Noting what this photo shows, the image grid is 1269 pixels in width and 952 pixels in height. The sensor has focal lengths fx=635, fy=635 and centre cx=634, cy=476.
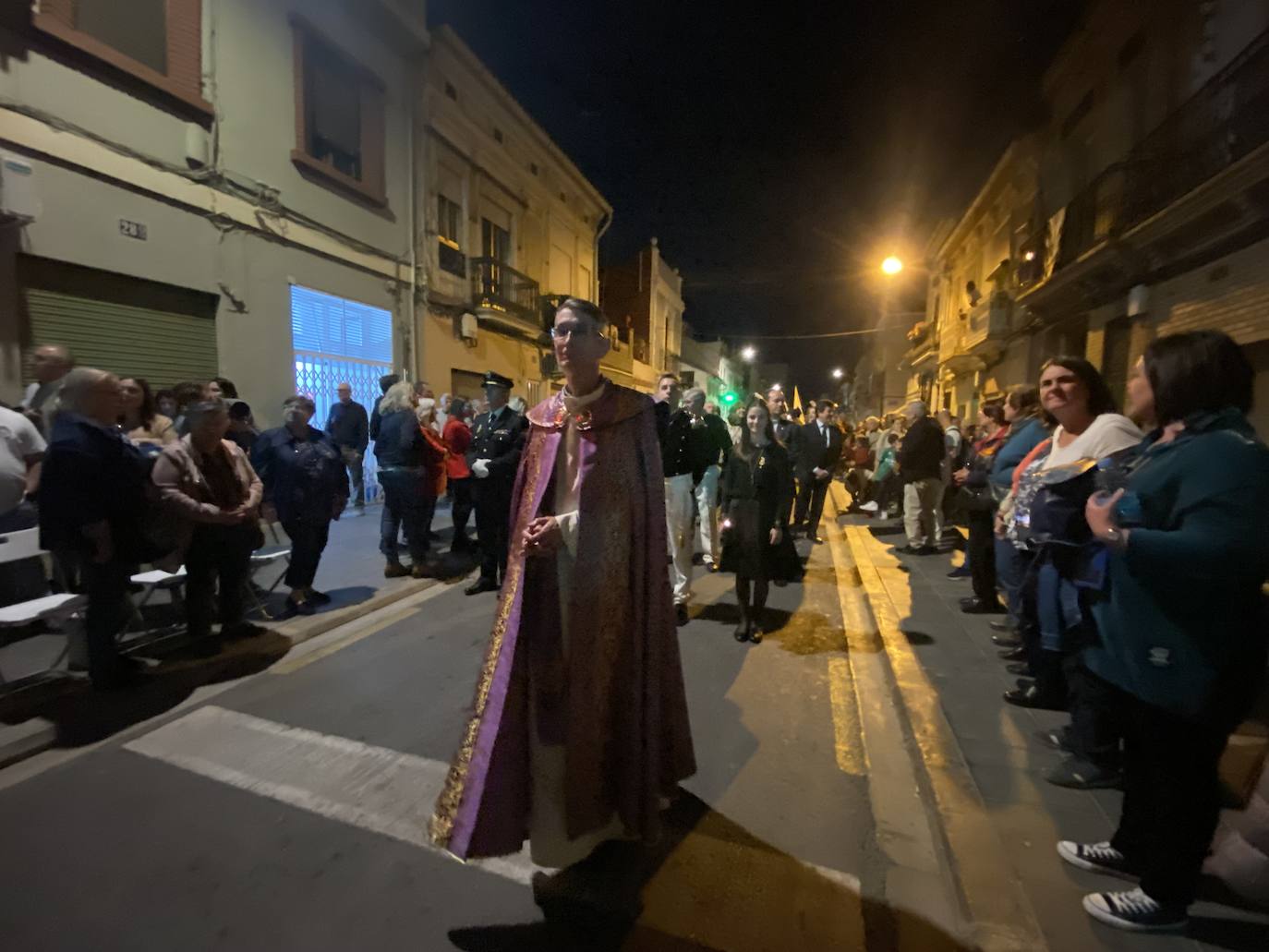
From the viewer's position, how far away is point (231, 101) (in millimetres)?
8562

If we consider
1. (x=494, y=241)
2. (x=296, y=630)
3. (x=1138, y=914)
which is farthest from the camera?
(x=494, y=241)

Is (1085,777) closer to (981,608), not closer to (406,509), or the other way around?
(981,608)

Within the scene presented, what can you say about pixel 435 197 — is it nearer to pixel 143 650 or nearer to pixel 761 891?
pixel 143 650

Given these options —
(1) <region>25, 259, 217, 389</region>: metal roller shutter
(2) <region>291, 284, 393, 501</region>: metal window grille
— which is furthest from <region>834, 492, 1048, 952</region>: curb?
(2) <region>291, 284, 393, 501</region>: metal window grille

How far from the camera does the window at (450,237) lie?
46.3 feet

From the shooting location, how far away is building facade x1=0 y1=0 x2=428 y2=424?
21.2ft

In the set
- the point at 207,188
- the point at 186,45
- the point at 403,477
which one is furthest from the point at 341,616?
the point at 186,45

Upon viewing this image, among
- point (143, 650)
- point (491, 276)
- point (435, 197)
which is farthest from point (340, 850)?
point (491, 276)

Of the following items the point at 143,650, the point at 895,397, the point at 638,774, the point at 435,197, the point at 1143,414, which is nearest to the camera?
the point at 638,774

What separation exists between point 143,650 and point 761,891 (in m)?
4.58

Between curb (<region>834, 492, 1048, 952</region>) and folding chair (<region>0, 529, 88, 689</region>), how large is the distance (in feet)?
16.5

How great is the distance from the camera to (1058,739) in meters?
3.48

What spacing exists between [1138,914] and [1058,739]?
1.46m

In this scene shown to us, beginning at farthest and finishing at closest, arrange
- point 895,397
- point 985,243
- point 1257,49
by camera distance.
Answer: point 895,397 → point 985,243 → point 1257,49
